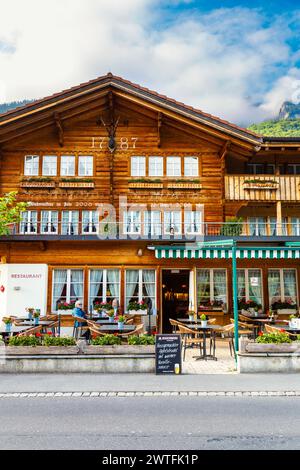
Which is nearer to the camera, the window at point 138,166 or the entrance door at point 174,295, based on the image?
the window at point 138,166

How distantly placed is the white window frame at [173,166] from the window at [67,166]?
4.69 meters

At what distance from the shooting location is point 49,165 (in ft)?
69.3

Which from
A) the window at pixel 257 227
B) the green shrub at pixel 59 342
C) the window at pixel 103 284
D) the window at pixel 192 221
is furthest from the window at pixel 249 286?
the green shrub at pixel 59 342

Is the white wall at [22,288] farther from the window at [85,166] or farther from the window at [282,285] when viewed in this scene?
Result: the window at [282,285]

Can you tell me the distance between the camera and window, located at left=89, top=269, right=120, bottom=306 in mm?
18656

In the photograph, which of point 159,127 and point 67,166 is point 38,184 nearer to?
point 67,166

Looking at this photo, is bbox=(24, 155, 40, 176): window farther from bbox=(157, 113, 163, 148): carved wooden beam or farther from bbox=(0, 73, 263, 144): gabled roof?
bbox=(157, 113, 163, 148): carved wooden beam

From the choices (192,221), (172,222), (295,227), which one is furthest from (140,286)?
(295,227)

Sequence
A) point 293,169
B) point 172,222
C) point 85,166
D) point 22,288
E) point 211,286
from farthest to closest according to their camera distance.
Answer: point 293,169 → point 85,166 → point 172,222 → point 211,286 → point 22,288

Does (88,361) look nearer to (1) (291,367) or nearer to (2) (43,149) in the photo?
(1) (291,367)

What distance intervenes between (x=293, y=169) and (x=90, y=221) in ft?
37.9

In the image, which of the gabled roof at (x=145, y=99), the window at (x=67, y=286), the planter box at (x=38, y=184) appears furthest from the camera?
the planter box at (x=38, y=184)

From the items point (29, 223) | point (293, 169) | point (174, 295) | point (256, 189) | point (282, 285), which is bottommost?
point (174, 295)

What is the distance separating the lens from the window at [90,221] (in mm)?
20594
